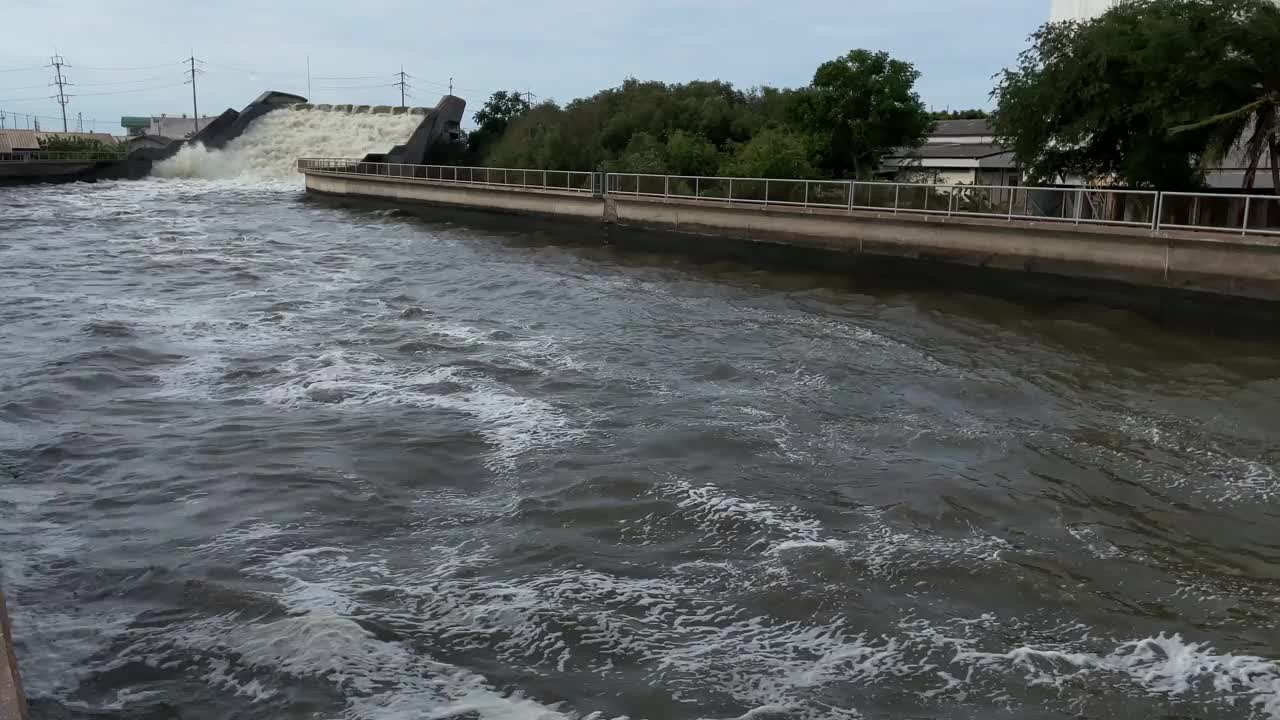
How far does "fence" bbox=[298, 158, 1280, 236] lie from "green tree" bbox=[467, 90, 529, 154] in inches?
1067

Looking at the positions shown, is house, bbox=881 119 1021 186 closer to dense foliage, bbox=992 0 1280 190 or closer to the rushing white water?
dense foliage, bbox=992 0 1280 190

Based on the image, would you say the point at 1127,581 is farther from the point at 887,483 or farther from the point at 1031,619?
the point at 887,483

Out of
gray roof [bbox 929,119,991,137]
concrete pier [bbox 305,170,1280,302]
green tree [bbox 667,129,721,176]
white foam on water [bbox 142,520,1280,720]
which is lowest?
white foam on water [bbox 142,520,1280,720]

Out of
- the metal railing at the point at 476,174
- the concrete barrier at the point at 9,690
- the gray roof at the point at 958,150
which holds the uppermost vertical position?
the gray roof at the point at 958,150

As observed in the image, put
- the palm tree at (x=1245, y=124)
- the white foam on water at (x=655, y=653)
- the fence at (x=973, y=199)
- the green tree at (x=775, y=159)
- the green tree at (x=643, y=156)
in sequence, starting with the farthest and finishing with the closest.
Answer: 1. the green tree at (x=643, y=156)
2. the green tree at (x=775, y=159)
3. the palm tree at (x=1245, y=124)
4. the fence at (x=973, y=199)
5. the white foam on water at (x=655, y=653)

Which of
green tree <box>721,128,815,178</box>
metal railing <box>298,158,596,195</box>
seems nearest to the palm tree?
green tree <box>721,128,815,178</box>

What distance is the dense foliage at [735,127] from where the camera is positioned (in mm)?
34969

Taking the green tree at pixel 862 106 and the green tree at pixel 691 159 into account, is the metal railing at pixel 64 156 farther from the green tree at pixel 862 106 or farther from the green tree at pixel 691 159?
the green tree at pixel 862 106

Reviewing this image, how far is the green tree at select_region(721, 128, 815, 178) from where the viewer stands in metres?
32.7

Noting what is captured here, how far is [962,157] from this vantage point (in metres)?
52.3

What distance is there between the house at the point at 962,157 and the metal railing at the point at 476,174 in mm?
12568

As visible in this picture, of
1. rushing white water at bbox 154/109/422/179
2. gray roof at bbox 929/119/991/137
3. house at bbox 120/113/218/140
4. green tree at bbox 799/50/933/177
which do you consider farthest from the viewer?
house at bbox 120/113/218/140

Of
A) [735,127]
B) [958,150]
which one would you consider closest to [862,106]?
[735,127]

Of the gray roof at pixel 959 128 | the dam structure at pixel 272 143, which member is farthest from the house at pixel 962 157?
the dam structure at pixel 272 143
